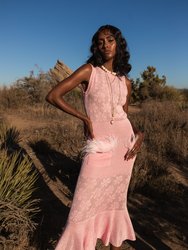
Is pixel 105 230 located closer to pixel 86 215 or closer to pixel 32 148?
pixel 86 215

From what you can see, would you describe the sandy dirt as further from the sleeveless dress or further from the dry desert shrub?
the sleeveless dress

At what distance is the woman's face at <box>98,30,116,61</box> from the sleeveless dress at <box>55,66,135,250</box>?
14cm

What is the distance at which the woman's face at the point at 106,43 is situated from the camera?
10.2 feet

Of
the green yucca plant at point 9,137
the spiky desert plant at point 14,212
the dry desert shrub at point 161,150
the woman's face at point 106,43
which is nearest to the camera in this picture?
the woman's face at point 106,43

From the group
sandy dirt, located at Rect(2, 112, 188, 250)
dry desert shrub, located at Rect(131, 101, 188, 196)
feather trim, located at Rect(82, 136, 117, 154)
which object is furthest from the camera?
dry desert shrub, located at Rect(131, 101, 188, 196)

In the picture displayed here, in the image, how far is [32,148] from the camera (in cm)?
766

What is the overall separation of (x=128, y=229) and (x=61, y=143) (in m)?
4.85

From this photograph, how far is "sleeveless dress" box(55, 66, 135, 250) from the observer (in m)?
2.96

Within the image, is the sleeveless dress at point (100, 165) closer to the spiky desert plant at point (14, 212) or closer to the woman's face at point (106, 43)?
the woman's face at point (106, 43)

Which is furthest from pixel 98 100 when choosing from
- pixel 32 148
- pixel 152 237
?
pixel 32 148

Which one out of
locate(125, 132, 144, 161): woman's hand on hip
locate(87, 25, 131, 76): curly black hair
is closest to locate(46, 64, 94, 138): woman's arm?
locate(87, 25, 131, 76): curly black hair

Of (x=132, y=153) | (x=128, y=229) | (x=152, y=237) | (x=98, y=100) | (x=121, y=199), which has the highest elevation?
(x=98, y=100)

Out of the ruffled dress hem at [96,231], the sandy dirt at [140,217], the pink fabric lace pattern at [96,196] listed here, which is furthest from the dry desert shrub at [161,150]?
the pink fabric lace pattern at [96,196]

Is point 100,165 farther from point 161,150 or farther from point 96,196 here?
point 161,150
